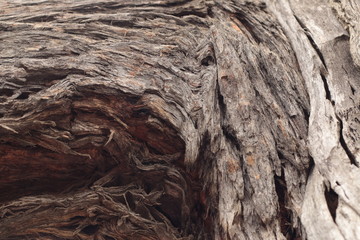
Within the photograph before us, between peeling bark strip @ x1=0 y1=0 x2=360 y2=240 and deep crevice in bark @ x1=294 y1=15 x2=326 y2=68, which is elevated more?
deep crevice in bark @ x1=294 y1=15 x2=326 y2=68

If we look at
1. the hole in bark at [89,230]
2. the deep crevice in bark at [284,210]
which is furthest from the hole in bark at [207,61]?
the hole in bark at [89,230]

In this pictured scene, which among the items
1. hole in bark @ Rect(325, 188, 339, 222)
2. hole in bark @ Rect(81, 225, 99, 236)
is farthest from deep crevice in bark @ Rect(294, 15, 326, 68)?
hole in bark @ Rect(81, 225, 99, 236)

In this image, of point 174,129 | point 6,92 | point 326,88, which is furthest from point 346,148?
point 6,92

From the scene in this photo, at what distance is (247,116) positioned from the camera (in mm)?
3793

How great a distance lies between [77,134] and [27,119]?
0.41 metres

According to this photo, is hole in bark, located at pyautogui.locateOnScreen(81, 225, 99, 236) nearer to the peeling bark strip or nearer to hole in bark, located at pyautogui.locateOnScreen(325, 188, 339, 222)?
the peeling bark strip

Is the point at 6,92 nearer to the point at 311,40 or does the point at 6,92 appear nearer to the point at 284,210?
the point at 284,210

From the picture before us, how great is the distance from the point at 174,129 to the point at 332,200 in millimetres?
1289

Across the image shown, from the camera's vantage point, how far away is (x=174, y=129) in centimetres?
372

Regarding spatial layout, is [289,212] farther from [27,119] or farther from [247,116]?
[27,119]

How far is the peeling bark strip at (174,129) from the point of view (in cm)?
346

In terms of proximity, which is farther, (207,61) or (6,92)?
(207,61)

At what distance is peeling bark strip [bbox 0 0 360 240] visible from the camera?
3465 mm

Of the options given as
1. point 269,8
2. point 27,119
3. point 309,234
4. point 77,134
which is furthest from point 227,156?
point 269,8
